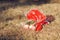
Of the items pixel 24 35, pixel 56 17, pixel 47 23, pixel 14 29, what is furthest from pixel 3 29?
pixel 56 17

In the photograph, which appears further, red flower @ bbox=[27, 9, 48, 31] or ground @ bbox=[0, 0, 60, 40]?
red flower @ bbox=[27, 9, 48, 31]

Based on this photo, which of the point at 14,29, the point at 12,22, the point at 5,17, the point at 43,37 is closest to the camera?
the point at 43,37

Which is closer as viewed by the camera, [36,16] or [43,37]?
[43,37]

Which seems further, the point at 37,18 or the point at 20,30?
the point at 37,18

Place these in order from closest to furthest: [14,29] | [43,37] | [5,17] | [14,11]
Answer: [43,37], [14,29], [5,17], [14,11]

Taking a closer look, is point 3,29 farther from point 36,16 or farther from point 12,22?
point 36,16

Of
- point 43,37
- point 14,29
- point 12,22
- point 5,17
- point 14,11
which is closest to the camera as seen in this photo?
point 43,37

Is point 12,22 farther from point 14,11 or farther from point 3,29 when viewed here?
point 14,11

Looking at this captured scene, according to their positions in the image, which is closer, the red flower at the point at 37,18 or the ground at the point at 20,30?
the ground at the point at 20,30

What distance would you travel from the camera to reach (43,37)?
6000mm

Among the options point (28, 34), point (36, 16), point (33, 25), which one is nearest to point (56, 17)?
point (36, 16)

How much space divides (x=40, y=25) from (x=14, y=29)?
0.75m

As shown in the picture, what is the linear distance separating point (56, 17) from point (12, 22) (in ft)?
4.94

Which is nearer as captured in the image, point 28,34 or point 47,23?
point 28,34
